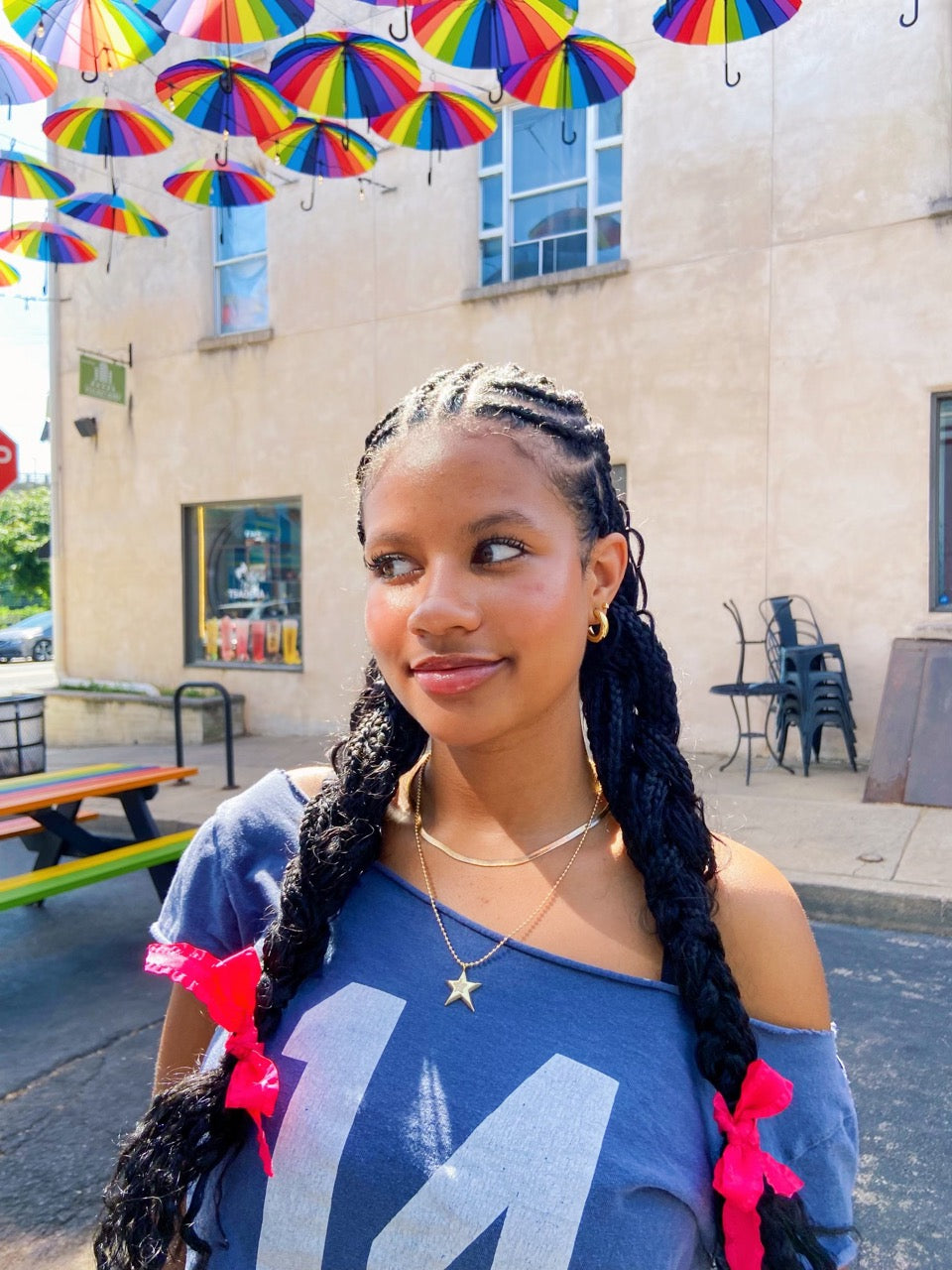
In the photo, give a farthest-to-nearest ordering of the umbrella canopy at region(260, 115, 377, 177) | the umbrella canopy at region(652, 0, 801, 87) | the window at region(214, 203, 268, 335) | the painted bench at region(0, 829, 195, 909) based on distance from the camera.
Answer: the window at region(214, 203, 268, 335)
the umbrella canopy at region(260, 115, 377, 177)
the umbrella canopy at region(652, 0, 801, 87)
the painted bench at region(0, 829, 195, 909)

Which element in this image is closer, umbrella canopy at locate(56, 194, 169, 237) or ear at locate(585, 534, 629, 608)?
ear at locate(585, 534, 629, 608)

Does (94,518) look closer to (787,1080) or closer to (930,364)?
(930,364)

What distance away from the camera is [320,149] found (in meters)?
8.91

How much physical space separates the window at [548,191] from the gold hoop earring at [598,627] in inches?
359

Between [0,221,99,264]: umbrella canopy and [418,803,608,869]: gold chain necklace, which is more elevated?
[0,221,99,264]: umbrella canopy

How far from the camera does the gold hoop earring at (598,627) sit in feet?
4.54

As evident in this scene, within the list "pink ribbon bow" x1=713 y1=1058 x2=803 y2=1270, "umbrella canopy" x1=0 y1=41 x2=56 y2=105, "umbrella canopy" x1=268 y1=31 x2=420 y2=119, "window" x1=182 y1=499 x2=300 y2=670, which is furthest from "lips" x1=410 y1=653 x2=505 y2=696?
"window" x1=182 y1=499 x2=300 y2=670

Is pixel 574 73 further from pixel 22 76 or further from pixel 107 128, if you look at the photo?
pixel 22 76

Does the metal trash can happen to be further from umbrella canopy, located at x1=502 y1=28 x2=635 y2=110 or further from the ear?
the ear

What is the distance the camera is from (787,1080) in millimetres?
1136

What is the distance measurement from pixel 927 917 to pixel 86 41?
27.0ft

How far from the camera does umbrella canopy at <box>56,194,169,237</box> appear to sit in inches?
400

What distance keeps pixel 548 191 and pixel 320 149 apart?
7.87ft

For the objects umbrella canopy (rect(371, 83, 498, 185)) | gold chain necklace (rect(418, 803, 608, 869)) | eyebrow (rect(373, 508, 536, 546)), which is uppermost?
umbrella canopy (rect(371, 83, 498, 185))
